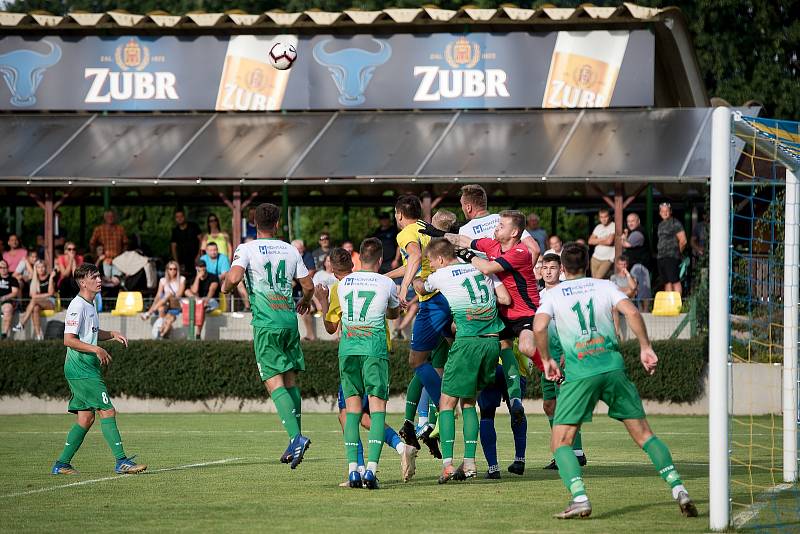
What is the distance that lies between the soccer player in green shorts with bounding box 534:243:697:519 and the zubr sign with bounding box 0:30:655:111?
60.2 feet

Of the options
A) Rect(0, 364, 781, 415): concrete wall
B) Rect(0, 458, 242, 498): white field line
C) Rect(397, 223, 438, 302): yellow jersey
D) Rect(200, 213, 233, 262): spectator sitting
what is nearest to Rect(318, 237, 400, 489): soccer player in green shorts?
Rect(397, 223, 438, 302): yellow jersey

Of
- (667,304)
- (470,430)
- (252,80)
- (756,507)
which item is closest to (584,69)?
(667,304)

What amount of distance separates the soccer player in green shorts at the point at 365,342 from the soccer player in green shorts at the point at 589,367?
6.68ft

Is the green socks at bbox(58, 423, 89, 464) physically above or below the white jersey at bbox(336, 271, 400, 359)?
below

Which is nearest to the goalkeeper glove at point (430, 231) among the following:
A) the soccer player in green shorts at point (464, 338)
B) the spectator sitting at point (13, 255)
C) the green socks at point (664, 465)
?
the soccer player in green shorts at point (464, 338)

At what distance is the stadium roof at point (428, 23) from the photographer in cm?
2666

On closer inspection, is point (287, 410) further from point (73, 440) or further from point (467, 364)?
point (73, 440)

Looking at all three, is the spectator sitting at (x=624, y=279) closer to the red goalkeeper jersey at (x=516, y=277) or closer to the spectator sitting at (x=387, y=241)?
the spectator sitting at (x=387, y=241)

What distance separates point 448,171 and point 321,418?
6.22m

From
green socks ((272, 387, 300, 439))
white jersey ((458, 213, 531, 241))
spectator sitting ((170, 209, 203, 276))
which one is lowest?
green socks ((272, 387, 300, 439))

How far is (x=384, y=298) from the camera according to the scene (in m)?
10.5

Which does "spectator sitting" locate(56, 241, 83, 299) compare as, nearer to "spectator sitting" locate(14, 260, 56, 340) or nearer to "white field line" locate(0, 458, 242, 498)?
"spectator sitting" locate(14, 260, 56, 340)

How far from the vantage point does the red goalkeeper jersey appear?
11203 mm

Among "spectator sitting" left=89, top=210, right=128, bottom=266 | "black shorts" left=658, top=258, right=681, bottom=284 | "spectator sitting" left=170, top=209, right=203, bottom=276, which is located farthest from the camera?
"spectator sitting" left=170, top=209, right=203, bottom=276
